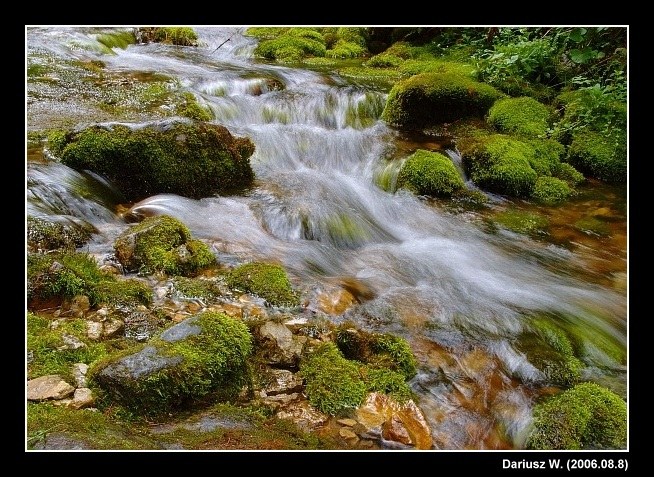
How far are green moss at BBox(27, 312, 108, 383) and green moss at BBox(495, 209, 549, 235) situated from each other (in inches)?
202

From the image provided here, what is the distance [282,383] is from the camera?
3182 mm

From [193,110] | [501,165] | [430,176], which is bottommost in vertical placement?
[430,176]

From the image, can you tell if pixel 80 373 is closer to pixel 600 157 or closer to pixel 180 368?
pixel 180 368

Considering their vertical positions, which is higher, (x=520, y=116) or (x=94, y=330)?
(x=520, y=116)

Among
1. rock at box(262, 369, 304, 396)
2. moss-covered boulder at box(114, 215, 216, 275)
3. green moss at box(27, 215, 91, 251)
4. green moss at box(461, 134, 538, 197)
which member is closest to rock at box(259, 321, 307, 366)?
rock at box(262, 369, 304, 396)

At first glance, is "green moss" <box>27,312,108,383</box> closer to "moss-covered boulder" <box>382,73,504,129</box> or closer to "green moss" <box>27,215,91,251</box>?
"green moss" <box>27,215,91,251</box>

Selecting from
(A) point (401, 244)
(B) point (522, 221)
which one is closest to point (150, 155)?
(A) point (401, 244)

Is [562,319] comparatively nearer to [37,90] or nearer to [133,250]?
[133,250]

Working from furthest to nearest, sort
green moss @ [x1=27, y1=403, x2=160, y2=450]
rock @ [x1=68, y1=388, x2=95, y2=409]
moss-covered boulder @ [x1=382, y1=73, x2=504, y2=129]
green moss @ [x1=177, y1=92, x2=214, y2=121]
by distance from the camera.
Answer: moss-covered boulder @ [x1=382, y1=73, x2=504, y2=129] → green moss @ [x1=177, y1=92, x2=214, y2=121] → rock @ [x1=68, y1=388, x2=95, y2=409] → green moss @ [x1=27, y1=403, x2=160, y2=450]

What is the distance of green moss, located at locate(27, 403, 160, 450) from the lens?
236 cm

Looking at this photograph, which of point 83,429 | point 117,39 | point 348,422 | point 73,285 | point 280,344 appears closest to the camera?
point 83,429

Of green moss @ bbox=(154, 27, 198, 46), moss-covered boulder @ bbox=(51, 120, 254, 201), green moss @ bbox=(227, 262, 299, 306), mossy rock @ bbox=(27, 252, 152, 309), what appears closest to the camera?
mossy rock @ bbox=(27, 252, 152, 309)

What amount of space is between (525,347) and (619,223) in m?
3.88

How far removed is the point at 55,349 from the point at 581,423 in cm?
306
